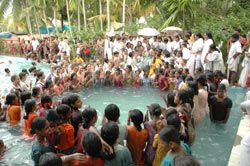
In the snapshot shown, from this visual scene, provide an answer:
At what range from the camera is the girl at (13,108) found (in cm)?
594

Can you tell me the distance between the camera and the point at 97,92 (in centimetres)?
1035

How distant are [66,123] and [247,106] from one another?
2.56 metres

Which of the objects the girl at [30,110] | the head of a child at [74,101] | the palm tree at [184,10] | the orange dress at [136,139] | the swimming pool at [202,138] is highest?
the palm tree at [184,10]

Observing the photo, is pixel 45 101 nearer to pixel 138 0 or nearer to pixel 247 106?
pixel 247 106

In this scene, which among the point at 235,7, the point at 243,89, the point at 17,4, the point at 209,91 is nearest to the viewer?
the point at 209,91

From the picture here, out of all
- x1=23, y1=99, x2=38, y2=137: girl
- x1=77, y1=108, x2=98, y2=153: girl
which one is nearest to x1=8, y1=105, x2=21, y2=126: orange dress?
x1=23, y1=99, x2=38, y2=137: girl

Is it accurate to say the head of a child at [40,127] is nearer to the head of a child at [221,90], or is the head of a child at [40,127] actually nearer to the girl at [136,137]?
the girl at [136,137]

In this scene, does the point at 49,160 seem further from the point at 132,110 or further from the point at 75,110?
the point at 75,110

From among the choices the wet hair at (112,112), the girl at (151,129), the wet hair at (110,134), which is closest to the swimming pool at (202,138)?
the girl at (151,129)

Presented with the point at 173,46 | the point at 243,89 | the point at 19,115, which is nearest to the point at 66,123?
the point at 19,115

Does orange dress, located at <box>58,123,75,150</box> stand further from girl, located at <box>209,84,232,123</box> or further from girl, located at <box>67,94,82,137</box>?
girl, located at <box>209,84,232,123</box>

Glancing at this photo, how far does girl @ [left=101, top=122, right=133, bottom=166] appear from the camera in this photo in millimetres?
3395

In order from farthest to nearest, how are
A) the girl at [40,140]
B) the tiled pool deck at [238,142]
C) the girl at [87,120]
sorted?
the tiled pool deck at [238,142]
the girl at [87,120]
the girl at [40,140]

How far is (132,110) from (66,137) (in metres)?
1.07
